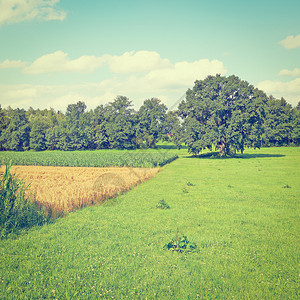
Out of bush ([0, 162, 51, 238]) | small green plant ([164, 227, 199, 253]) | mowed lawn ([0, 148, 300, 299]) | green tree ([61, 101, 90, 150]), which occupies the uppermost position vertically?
green tree ([61, 101, 90, 150])

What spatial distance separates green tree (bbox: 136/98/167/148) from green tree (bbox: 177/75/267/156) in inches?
1300

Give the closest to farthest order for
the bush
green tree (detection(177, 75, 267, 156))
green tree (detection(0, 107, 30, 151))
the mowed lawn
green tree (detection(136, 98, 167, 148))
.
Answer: the mowed lawn, the bush, green tree (detection(177, 75, 267, 156)), green tree (detection(136, 98, 167, 148)), green tree (detection(0, 107, 30, 151))

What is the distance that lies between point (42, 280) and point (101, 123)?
92736 millimetres

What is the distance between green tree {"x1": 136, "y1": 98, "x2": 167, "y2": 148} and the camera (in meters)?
89.8

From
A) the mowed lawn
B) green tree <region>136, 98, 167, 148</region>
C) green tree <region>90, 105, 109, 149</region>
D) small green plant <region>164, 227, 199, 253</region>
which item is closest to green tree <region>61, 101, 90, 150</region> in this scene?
green tree <region>90, 105, 109, 149</region>

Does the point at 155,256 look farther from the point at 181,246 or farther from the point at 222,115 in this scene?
the point at 222,115

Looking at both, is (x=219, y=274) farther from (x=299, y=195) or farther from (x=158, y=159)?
(x=158, y=159)

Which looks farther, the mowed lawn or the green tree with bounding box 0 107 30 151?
the green tree with bounding box 0 107 30 151

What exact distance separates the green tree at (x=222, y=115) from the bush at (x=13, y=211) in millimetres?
41780

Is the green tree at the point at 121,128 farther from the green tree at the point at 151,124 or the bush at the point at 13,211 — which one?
the bush at the point at 13,211

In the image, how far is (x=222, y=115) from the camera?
173 ft

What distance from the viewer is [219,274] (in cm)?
777

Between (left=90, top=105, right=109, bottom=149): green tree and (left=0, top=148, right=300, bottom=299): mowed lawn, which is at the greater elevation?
(left=90, top=105, right=109, bottom=149): green tree

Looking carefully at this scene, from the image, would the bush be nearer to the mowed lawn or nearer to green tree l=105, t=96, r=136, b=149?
the mowed lawn
